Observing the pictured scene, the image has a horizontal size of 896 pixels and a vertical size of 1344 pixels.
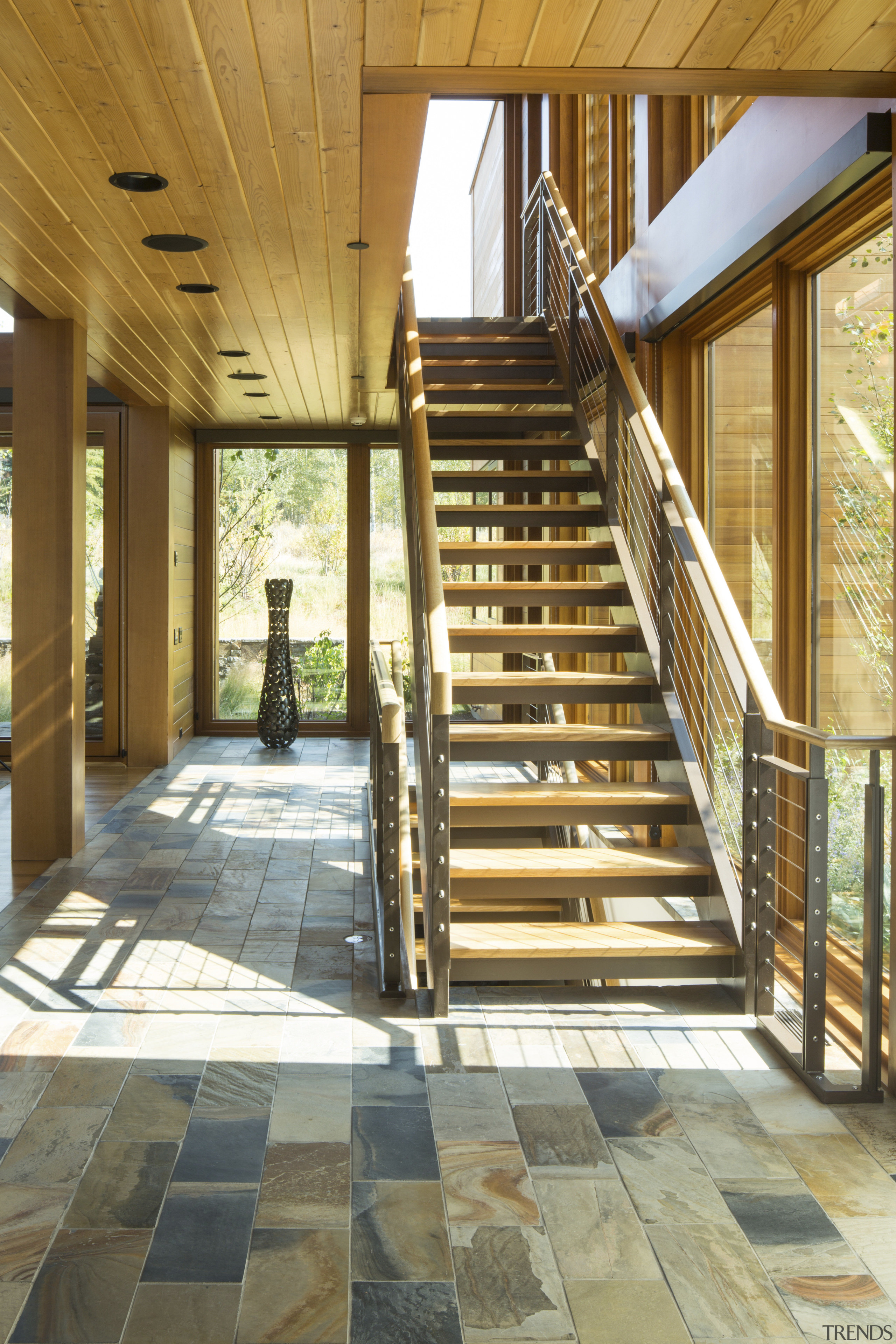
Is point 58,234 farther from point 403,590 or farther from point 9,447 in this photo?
point 403,590

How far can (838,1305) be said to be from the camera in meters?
1.98

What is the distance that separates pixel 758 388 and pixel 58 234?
2.84 meters

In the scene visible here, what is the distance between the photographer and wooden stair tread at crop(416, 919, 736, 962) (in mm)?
3430

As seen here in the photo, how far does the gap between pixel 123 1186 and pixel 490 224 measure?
386 inches

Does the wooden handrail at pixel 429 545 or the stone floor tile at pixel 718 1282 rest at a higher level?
the wooden handrail at pixel 429 545

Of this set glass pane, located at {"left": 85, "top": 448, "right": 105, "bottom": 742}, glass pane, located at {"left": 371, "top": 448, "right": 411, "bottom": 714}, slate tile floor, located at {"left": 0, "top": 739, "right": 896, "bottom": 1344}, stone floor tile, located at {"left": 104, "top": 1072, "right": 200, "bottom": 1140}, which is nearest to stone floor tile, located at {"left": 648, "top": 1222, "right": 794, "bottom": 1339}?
slate tile floor, located at {"left": 0, "top": 739, "right": 896, "bottom": 1344}

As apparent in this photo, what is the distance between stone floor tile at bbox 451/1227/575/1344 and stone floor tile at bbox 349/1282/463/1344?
3 cm

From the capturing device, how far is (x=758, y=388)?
14.9 feet

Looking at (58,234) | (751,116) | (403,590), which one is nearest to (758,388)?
(751,116)

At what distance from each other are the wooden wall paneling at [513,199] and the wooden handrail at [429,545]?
4.41 meters

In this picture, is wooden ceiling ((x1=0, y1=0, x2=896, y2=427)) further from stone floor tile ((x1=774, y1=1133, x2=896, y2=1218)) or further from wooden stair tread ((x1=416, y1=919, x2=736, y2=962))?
stone floor tile ((x1=774, y1=1133, x2=896, y2=1218))

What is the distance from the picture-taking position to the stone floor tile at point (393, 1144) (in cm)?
244

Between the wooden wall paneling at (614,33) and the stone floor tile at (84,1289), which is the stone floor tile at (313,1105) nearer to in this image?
the stone floor tile at (84,1289)

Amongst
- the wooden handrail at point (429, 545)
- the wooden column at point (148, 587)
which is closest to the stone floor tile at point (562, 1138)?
the wooden handrail at point (429, 545)
